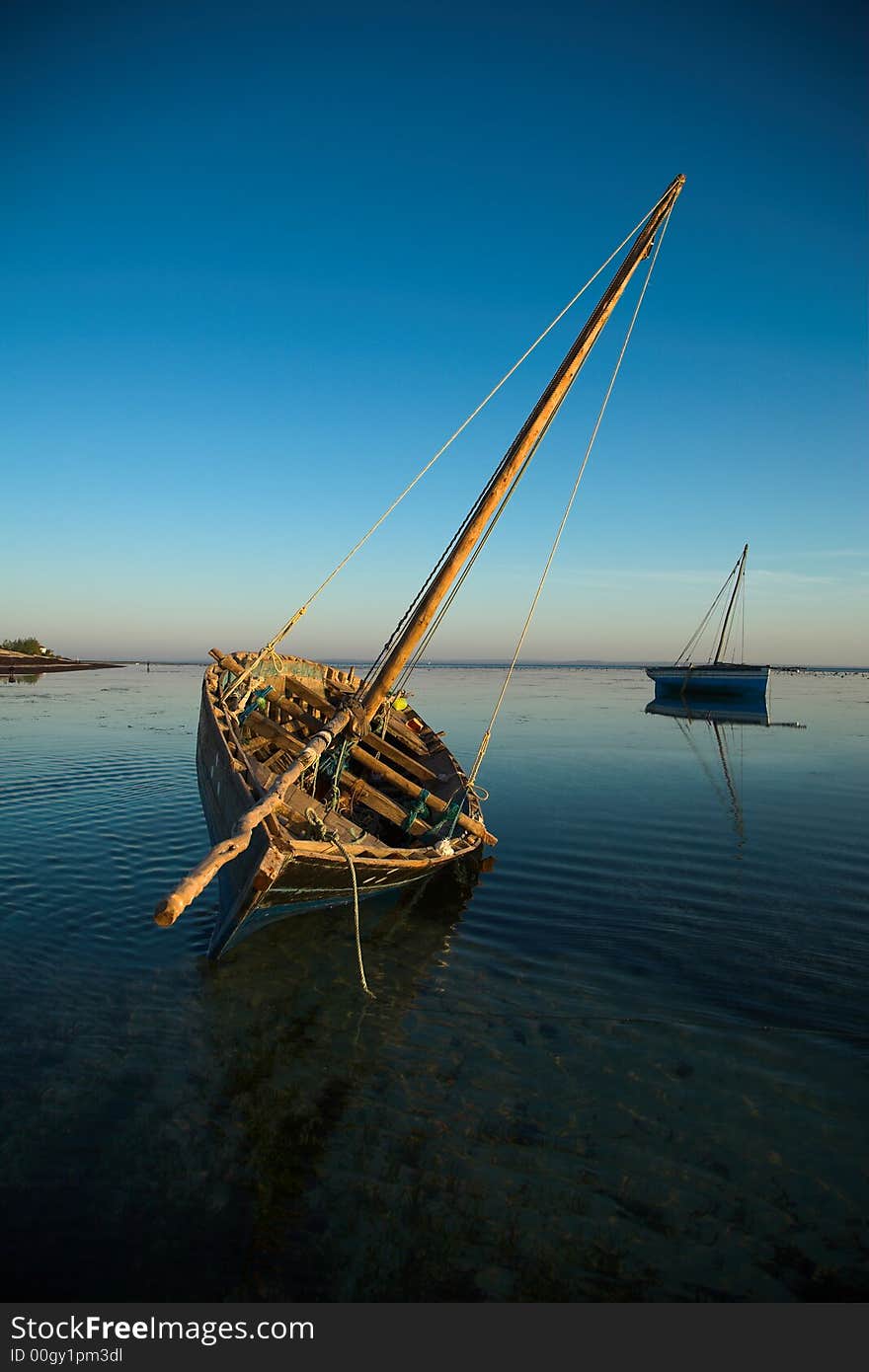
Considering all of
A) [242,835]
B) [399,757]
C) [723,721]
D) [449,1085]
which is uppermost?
[242,835]

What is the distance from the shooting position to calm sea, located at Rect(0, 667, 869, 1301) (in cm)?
428

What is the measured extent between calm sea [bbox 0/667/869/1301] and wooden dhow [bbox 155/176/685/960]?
39.7 inches

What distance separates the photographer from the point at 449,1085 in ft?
20.0

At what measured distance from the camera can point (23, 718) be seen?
32.1 m

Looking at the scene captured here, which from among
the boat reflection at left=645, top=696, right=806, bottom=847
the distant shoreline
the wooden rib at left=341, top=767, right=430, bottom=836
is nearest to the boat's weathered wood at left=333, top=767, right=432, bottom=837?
the wooden rib at left=341, top=767, right=430, bottom=836

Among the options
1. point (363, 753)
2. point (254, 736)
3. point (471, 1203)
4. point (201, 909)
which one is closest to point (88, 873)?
point (201, 909)

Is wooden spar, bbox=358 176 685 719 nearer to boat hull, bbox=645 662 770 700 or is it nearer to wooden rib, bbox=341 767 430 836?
wooden rib, bbox=341 767 430 836

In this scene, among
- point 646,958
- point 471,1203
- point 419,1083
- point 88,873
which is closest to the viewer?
point 471,1203

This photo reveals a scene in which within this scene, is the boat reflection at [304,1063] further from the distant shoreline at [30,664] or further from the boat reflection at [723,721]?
the distant shoreline at [30,664]

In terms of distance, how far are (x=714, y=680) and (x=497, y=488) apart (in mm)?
51778

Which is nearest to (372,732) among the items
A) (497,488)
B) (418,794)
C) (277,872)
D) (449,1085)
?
(418,794)

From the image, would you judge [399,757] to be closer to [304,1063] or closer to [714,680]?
[304,1063]
